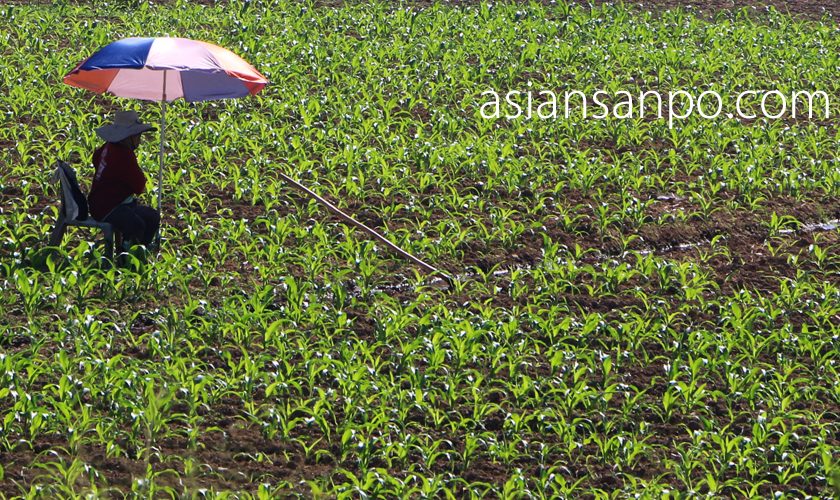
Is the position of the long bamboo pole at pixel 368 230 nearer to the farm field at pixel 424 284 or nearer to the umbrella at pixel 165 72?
the farm field at pixel 424 284

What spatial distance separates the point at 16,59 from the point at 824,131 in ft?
24.4

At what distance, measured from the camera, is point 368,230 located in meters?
10.1

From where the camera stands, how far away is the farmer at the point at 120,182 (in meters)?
9.41

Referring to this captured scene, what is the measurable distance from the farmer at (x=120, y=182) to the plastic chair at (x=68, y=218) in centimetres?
10

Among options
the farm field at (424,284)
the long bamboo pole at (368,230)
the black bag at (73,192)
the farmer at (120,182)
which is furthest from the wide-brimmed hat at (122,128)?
the long bamboo pole at (368,230)

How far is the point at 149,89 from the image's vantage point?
32.8 ft

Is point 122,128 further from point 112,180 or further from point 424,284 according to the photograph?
point 424,284

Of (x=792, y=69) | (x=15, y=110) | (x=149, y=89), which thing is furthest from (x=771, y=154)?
(x=15, y=110)

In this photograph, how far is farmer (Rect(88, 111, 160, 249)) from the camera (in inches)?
370

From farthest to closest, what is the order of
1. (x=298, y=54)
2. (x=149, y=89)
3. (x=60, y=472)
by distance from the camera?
1. (x=298, y=54)
2. (x=149, y=89)
3. (x=60, y=472)

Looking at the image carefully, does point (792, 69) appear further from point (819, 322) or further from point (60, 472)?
point (60, 472)

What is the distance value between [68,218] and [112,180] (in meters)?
0.38

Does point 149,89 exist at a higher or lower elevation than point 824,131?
higher

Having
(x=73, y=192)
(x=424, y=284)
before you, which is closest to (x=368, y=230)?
(x=424, y=284)
